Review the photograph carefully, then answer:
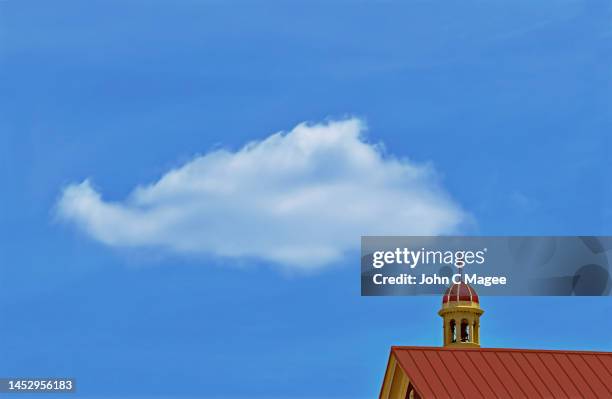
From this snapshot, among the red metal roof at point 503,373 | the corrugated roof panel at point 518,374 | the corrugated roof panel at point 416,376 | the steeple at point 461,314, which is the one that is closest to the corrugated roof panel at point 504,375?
the red metal roof at point 503,373

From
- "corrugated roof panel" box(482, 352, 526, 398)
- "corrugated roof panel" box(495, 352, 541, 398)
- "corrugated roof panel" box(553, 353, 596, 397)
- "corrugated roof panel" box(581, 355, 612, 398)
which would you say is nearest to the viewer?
"corrugated roof panel" box(482, 352, 526, 398)

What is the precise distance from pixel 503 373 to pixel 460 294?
14.4 metres

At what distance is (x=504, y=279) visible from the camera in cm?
7512

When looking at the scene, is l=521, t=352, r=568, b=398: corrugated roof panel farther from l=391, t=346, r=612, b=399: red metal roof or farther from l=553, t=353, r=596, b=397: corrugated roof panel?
l=553, t=353, r=596, b=397: corrugated roof panel

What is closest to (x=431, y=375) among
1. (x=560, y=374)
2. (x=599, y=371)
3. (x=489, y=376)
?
(x=489, y=376)

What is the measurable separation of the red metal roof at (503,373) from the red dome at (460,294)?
12.4 metres

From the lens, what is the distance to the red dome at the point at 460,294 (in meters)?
74.6

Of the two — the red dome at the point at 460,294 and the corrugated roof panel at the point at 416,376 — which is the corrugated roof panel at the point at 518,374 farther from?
the red dome at the point at 460,294

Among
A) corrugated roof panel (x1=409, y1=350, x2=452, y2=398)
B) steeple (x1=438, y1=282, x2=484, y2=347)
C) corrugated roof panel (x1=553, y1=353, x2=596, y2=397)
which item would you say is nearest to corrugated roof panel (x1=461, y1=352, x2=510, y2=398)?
corrugated roof panel (x1=409, y1=350, x2=452, y2=398)

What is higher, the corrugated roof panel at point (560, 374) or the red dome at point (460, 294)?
the red dome at point (460, 294)

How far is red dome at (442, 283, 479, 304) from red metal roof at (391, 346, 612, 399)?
12385 mm

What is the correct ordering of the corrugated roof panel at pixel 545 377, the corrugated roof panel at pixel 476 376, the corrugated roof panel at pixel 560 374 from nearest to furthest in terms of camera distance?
the corrugated roof panel at pixel 476 376
the corrugated roof panel at pixel 545 377
the corrugated roof panel at pixel 560 374

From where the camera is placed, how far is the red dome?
2936 inches

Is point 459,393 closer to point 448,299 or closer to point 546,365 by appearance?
point 546,365
